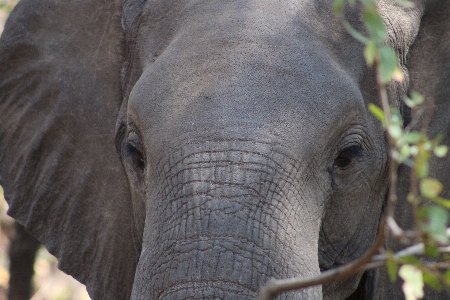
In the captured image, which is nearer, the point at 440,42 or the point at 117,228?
the point at 440,42

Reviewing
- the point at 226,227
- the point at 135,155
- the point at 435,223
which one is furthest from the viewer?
the point at 135,155

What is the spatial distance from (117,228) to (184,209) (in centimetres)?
111

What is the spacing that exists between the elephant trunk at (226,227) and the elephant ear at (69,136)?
3.10ft

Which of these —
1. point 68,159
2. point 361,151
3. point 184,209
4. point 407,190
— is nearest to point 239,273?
point 184,209

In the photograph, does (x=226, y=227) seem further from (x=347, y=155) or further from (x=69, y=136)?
(x=69, y=136)

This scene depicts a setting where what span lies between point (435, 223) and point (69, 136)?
2274 mm

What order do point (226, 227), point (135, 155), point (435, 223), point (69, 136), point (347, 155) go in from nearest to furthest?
point (435, 223)
point (226, 227)
point (347, 155)
point (135, 155)
point (69, 136)

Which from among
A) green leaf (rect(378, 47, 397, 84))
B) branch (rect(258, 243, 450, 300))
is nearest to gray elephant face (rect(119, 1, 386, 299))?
branch (rect(258, 243, 450, 300))

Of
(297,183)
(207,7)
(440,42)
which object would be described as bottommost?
(440,42)

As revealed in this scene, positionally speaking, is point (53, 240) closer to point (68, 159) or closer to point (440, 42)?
point (68, 159)

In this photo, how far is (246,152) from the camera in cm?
214

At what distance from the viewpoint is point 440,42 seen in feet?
9.28

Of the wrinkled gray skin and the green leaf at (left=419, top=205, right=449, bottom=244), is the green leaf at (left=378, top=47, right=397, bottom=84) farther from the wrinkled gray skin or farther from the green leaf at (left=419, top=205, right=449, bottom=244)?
the wrinkled gray skin

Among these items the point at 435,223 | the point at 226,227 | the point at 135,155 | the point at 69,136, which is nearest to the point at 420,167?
the point at 435,223
